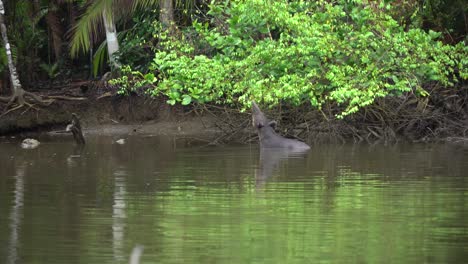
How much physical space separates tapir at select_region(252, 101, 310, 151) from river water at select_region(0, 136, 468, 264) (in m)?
1.23

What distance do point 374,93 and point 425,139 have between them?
241 cm

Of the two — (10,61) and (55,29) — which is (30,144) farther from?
(55,29)

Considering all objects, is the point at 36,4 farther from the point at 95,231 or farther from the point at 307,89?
the point at 95,231

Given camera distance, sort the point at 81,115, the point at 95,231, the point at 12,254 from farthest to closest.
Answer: the point at 81,115 < the point at 95,231 < the point at 12,254

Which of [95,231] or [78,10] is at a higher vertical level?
[78,10]

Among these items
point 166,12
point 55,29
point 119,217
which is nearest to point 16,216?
point 119,217

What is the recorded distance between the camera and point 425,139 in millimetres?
20359

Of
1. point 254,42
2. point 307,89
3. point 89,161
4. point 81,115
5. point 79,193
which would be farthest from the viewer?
point 81,115

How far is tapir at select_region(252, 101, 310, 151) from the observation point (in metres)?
18.5

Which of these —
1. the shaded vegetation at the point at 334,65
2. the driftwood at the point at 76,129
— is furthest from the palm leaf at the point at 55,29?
the driftwood at the point at 76,129

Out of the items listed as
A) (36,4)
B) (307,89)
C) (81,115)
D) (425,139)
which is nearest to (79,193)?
(307,89)

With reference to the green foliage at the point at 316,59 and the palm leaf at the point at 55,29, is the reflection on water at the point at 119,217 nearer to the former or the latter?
the green foliage at the point at 316,59

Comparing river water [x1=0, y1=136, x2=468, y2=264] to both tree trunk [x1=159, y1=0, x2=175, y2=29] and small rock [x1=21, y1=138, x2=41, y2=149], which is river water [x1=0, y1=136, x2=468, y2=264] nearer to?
small rock [x1=21, y1=138, x2=41, y2=149]

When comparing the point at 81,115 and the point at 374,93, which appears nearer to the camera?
the point at 374,93
